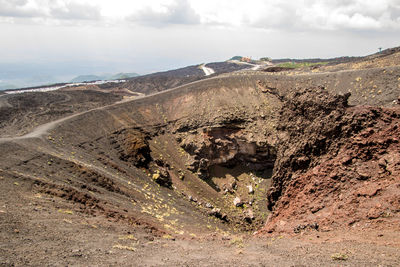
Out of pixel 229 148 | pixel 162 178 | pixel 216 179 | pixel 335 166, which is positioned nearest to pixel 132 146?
pixel 162 178

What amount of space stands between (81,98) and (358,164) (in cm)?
5990

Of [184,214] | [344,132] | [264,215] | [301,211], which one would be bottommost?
[264,215]

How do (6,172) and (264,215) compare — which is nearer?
(6,172)

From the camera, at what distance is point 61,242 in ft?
37.4

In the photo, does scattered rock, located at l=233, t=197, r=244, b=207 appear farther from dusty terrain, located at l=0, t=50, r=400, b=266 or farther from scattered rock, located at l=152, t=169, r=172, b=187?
scattered rock, located at l=152, t=169, r=172, b=187

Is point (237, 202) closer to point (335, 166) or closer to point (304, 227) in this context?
point (335, 166)

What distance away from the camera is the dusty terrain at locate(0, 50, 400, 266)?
1174 centimetres

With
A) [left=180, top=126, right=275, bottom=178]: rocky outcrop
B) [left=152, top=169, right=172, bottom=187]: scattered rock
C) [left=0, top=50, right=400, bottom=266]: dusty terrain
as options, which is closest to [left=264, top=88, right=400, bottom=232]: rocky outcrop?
[left=0, top=50, right=400, bottom=266]: dusty terrain

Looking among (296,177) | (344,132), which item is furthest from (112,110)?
(344,132)

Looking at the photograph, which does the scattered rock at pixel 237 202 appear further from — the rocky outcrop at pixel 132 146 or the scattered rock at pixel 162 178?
the rocky outcrop at pixel 132 146

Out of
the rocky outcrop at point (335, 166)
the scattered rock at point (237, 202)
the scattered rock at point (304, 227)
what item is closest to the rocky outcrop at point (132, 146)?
the scattered rock at point (237, 202)

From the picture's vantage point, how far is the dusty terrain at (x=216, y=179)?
11.7 meters

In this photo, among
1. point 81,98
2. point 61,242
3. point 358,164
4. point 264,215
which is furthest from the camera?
point 81,98

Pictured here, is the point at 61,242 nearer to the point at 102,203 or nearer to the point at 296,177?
the point at 102,203
